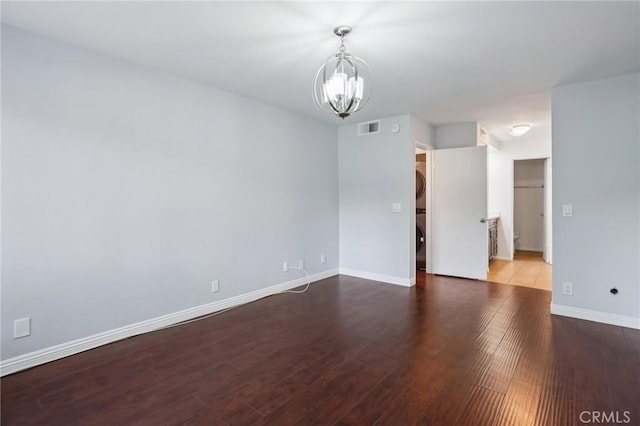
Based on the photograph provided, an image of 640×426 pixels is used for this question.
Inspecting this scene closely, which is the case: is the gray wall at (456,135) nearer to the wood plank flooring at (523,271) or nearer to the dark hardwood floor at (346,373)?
the wood plank flooring at (523,271)

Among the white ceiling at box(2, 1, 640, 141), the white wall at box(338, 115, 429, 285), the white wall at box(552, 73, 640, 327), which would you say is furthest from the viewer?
the white wall at box(338, 115, 429, 285)

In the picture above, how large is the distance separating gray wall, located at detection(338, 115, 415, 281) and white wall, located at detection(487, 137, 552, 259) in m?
2.74

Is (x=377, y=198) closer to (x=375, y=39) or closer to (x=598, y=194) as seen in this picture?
(x=598, y=194)

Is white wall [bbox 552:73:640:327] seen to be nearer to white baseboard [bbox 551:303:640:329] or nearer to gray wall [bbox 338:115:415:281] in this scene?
white baseboard [bbox 551:303:640:329]

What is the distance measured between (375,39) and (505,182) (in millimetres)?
5411

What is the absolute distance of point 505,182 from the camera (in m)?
6.52

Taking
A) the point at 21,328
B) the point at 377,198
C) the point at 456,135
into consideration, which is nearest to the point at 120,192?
the point at 21,328

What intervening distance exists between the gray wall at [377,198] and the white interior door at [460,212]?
854 millimetres

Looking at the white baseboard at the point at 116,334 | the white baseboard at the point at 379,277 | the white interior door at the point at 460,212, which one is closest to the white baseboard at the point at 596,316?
the white interior door at the point at 460,212

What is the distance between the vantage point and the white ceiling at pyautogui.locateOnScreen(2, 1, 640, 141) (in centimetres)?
202

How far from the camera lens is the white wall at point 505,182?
20.5 feet

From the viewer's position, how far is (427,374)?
222 centimetres

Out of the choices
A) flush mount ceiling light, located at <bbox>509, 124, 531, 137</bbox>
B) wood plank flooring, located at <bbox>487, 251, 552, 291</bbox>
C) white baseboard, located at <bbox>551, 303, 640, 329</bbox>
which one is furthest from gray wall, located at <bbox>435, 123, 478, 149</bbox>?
white baseboard, located at <bbox>551, 303, 640, 329</bbox>

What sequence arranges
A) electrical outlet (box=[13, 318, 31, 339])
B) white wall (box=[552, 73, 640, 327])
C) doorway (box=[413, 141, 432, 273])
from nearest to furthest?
electrical outlet (box=[13, 318, 31, 339]) < white wall (box=[552, 73, 640, 327]) < doorway (box=[413, 141, 432, 273])
